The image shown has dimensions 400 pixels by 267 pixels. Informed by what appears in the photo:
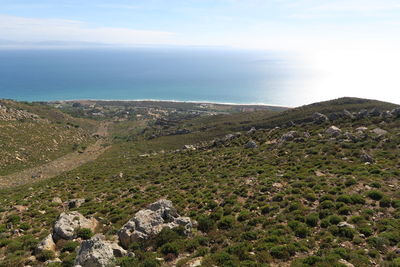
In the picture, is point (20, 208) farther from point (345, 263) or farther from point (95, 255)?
point (345, 263)

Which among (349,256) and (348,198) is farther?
(348,198)

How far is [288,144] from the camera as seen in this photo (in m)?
34.6

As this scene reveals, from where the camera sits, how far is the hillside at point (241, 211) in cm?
1096

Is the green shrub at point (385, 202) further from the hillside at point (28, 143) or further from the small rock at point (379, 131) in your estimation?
the hillside at point (28, 143)

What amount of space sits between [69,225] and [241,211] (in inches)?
456

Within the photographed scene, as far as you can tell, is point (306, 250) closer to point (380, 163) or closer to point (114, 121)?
point (380, 163)

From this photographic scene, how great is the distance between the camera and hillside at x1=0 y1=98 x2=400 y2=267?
1096cm

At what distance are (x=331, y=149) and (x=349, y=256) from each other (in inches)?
827

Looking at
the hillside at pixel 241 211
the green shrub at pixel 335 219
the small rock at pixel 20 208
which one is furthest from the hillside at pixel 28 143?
the green shrub at pixel 335 219

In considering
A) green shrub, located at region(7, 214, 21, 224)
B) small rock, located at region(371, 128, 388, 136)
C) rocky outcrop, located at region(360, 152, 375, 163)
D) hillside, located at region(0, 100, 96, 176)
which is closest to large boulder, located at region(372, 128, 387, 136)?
small rock, located at region(371, 128, 388, 136)

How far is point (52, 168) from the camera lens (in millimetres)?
Result: 46062

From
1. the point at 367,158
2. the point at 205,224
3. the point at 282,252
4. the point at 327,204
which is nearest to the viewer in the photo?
the point at 282,252

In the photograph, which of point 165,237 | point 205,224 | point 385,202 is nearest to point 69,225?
point 165,237

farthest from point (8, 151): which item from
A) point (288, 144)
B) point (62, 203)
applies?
point (288, 144)
